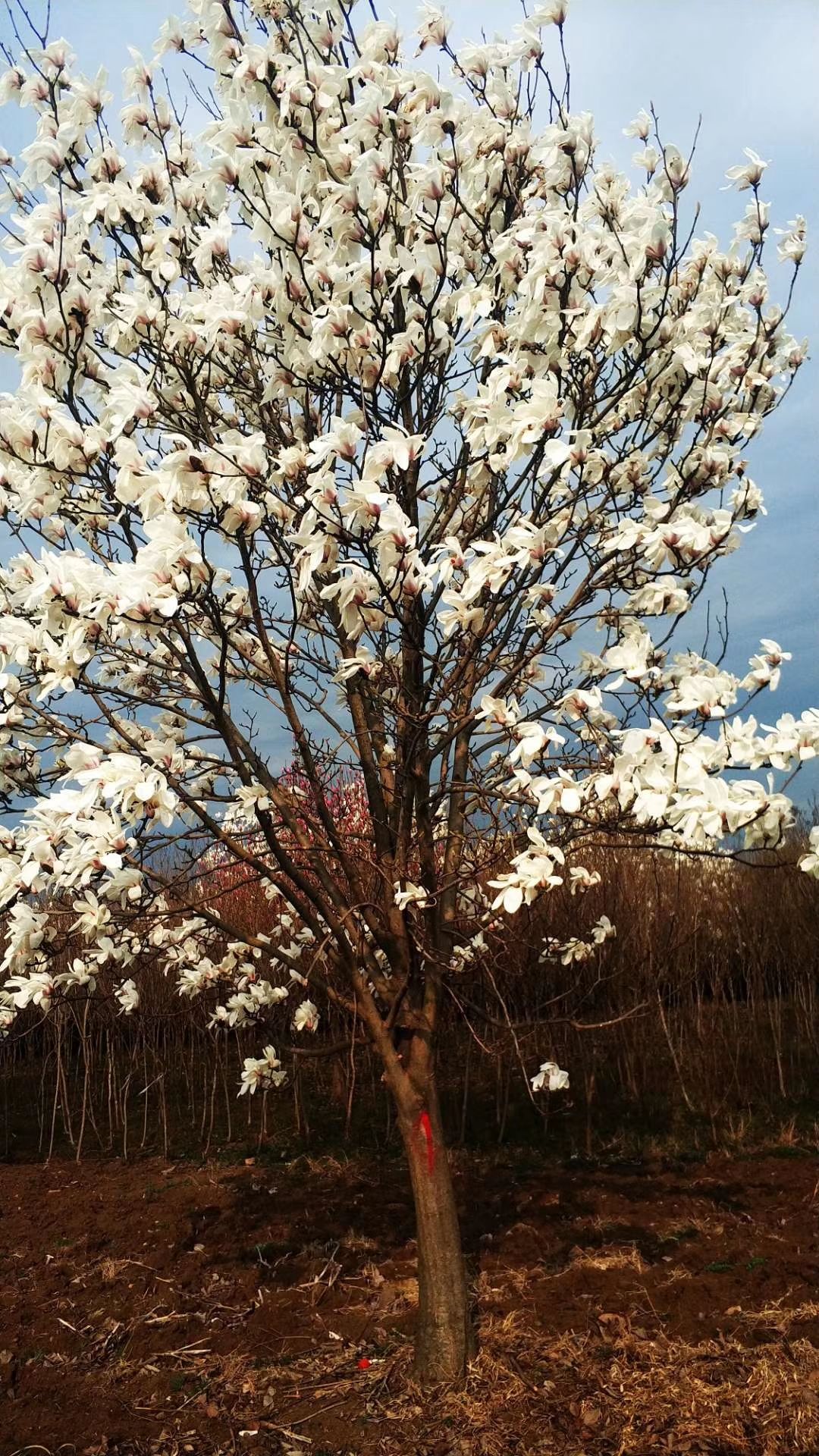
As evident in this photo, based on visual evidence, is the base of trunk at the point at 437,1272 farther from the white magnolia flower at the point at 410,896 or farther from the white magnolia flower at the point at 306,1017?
the white magnolia flower at the point at 306,1017

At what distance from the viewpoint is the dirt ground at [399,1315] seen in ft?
11.4

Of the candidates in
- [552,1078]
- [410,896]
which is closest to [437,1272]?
[552,1078]

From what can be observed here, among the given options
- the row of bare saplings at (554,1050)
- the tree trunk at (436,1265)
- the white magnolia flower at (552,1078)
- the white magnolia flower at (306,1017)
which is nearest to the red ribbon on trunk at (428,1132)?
the tree trunk at (436,1265)

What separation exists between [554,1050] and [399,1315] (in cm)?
297

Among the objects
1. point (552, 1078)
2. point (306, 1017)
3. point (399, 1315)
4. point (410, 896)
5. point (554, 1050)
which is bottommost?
point (399, 1315)

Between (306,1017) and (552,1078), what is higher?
(306,1017)

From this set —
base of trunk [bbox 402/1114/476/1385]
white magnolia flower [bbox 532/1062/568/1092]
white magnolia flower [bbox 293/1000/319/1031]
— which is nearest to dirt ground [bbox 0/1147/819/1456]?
base of trunk [bbox 402/1114/476/1385]

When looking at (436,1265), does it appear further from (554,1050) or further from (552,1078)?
(554,1050)

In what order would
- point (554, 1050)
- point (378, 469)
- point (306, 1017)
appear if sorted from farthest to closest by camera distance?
1. point (554, 1050)
2. point (306, 1017)
3. point (378, 469)

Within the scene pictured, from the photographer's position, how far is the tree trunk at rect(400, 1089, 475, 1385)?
3711mm

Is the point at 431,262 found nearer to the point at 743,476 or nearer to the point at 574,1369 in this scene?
the point at 743,476

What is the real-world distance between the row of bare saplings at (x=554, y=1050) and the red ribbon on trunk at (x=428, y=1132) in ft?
6.21

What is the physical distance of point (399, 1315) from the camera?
423 centimetres

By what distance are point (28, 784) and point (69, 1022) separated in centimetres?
563
